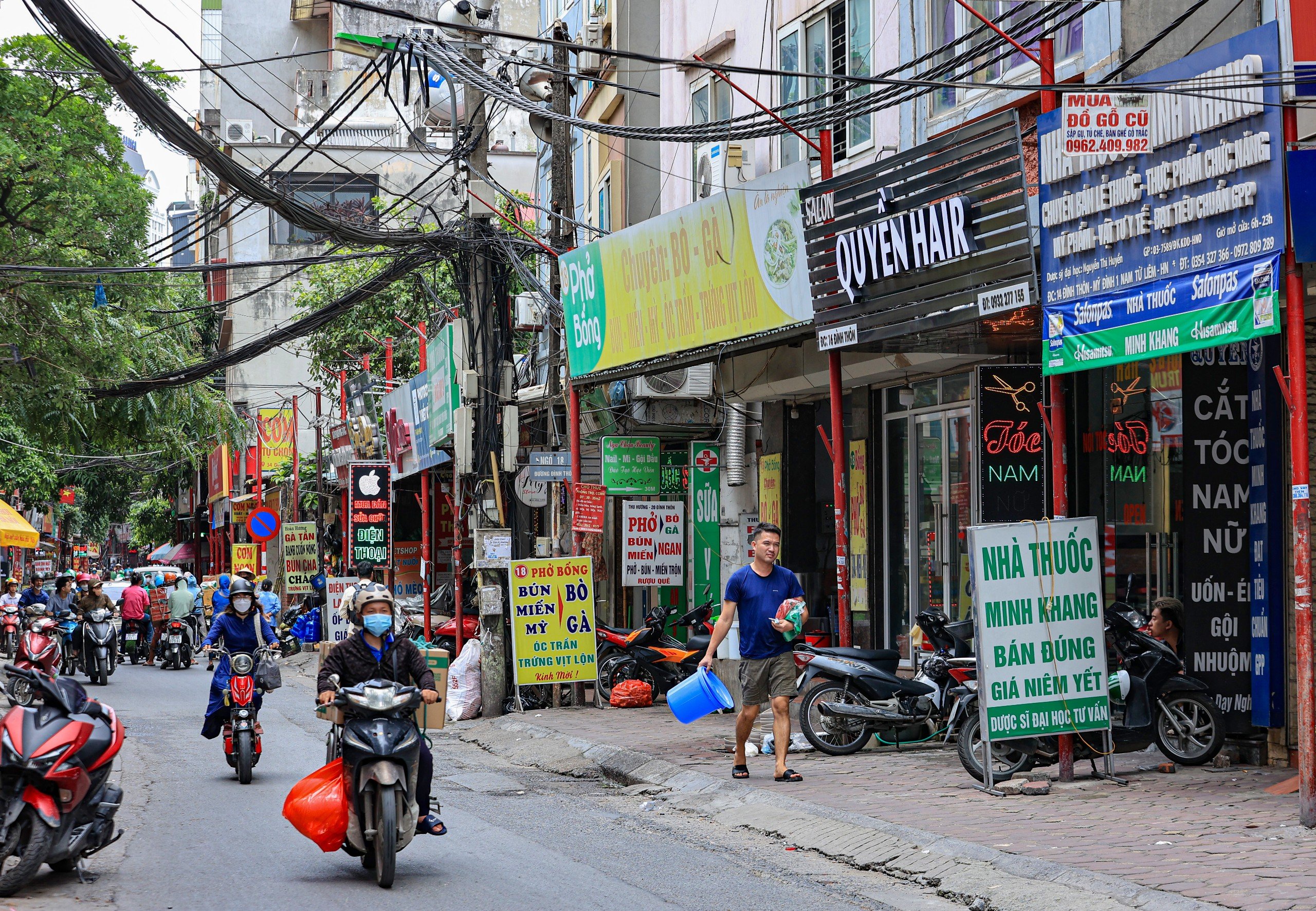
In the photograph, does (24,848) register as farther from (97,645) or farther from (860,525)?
(97,645)

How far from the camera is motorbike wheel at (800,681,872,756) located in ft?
41.1

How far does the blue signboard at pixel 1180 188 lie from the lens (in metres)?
8.45

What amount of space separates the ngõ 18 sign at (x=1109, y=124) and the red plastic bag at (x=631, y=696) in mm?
10297

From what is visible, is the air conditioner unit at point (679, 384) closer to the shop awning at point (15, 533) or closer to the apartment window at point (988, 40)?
the apartment window at point (988, 40)

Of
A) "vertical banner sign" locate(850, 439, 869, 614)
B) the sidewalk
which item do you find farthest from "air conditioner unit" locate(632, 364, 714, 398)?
the sidewalk

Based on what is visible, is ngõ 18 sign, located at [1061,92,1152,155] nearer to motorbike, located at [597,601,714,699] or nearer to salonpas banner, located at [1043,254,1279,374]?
salonpas banner, located at [1043,254,1279,374]

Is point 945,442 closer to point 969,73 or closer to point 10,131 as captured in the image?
point 969,73

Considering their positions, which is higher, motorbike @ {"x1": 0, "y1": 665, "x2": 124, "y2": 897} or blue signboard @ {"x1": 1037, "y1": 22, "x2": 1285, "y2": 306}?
blue signboard @ {"x1": 1037, "y1": 22, "x2": 1285, "y2": 306}

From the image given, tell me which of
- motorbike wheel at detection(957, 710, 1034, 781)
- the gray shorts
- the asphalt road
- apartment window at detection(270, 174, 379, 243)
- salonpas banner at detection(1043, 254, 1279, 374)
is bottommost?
the asphalt road

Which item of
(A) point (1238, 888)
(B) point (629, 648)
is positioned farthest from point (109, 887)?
(B) point (629, 648)

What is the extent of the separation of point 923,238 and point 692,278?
13.3 feet

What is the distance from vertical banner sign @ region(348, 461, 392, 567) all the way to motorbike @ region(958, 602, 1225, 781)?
20.5m

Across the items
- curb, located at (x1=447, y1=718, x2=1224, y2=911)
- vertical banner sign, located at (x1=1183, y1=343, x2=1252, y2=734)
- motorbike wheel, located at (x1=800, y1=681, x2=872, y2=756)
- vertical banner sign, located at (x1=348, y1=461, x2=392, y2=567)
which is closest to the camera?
curb, located at (x1=447, y1=718, x2=1224, y2=911)

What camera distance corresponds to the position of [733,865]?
28.2 feet
